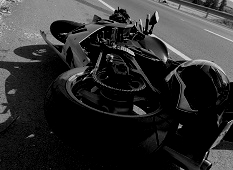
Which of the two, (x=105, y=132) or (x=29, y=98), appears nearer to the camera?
(x=105, y=132)

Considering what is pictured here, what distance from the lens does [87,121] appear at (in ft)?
6.79

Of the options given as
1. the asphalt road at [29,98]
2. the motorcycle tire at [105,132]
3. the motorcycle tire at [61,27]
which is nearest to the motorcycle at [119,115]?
the motorcycle tire at [105,132]

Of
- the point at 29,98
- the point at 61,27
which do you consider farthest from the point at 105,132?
the point at 61,27

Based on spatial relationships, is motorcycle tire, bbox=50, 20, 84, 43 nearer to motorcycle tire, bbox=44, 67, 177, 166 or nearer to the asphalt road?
the asphalt road

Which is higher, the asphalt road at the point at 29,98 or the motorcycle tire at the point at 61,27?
the motorcycle tire at the point at 61,27

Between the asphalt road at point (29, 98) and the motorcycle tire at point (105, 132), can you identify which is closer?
the motorcycle tire at point (105, 132)

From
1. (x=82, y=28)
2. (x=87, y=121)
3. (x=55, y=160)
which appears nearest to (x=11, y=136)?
(x=55, y=160)

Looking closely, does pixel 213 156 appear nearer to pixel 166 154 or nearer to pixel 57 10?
pixel 166 154

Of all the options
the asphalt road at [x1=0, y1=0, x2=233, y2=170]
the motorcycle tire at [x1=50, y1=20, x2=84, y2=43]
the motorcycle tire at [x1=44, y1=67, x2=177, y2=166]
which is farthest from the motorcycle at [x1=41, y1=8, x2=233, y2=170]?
the motorcycle tire at [x1=50, y1=20, x2=84, y2=43]

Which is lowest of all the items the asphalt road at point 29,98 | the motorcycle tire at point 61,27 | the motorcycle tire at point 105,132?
the asphalt road at point 29,98

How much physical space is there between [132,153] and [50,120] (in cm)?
76

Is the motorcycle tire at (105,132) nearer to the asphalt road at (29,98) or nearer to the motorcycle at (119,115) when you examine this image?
the motorcycle at (119,115)

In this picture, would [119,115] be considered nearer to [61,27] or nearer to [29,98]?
[29,98]

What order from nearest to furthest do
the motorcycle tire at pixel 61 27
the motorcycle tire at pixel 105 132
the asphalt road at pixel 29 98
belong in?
1. the motorcycle tire at pixel 105 132
2. the asphalt road at pixel 29 98
3. the motorcycle tire at pixel 61 27
